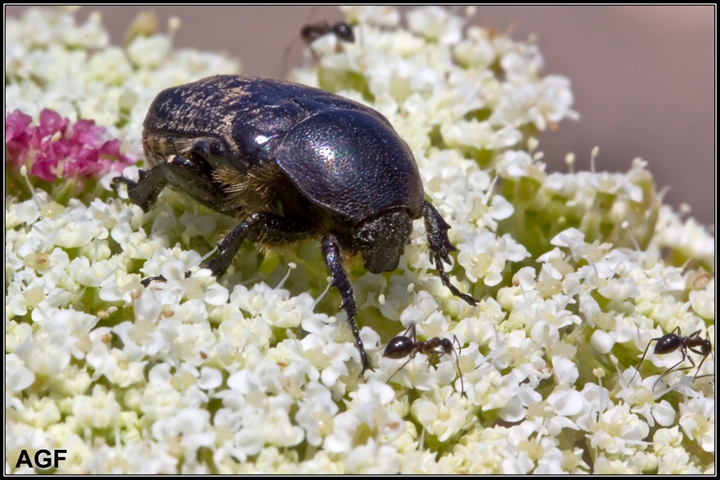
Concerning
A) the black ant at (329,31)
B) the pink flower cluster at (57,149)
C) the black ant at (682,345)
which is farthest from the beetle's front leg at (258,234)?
the black ant at (329,31)

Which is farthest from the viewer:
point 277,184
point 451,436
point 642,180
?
point 642,180

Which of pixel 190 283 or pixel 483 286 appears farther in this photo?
pixel 483 286

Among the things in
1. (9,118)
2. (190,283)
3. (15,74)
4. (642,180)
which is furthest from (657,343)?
(15,74)

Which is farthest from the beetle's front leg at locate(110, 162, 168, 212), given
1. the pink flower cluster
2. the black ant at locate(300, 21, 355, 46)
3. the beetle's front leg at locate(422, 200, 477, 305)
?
the black ant at locate(300, 21, 355, 46)

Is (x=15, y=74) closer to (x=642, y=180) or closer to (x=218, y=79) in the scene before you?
(x=218, y=79)

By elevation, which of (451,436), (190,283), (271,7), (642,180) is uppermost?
(271,7)

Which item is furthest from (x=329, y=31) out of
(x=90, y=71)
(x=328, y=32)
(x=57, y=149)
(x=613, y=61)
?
(x=613, y=61)

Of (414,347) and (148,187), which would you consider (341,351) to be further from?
(148,187)
